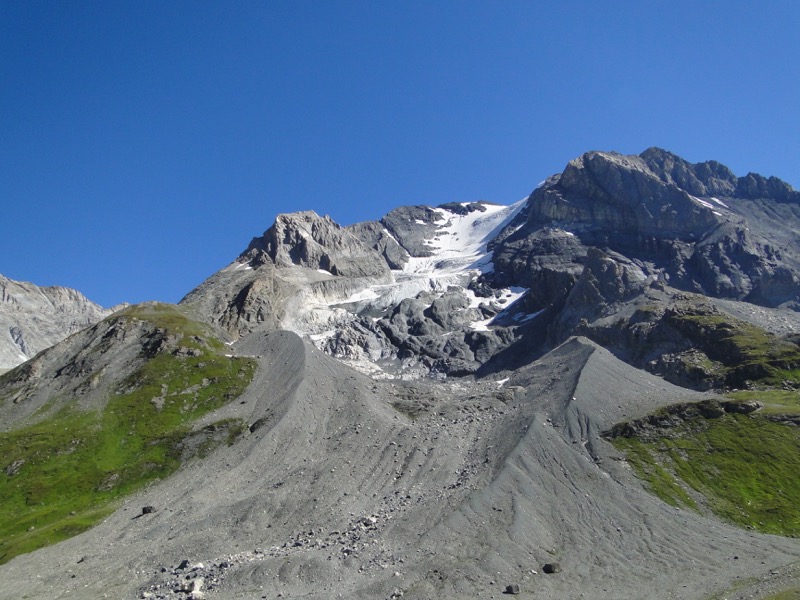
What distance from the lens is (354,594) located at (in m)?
65.1

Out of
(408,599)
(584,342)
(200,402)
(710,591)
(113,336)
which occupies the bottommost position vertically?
(710,591)

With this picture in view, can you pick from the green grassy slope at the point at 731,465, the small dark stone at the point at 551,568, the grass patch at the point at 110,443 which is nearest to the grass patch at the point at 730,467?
the green grassy slope at the point at 731,465

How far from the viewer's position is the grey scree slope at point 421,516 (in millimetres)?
68875

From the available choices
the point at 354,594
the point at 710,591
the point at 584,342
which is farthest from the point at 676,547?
the point at 584,342

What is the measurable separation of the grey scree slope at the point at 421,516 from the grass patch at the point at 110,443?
6.63m

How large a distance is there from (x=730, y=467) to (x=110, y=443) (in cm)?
10345

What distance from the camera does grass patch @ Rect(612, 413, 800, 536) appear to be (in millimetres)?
84625

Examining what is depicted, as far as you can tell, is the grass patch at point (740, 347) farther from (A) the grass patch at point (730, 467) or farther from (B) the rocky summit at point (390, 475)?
(A) the grass patch at point (730, 467)

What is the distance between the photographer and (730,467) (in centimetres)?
9412

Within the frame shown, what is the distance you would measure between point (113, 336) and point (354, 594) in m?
118

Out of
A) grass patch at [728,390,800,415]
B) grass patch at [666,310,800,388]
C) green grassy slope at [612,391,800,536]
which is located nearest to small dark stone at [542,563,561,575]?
green grassy slope at [612,391,800,536]

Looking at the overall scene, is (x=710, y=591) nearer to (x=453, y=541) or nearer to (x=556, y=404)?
(x=453, y=541)

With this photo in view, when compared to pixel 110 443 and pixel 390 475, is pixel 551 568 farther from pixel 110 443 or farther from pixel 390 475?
pixel 110 443

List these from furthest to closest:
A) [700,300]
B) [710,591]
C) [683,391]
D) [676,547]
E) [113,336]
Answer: [700,300]
[113,336]
[683,391]
[676,547]
[710,591]
